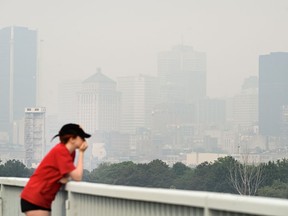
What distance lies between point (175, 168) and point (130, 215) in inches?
6657

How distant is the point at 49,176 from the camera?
6.09 m

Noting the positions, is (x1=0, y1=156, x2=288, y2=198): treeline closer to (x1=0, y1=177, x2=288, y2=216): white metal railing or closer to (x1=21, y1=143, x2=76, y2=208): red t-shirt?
(x1=0, y1=177, x2=288, y2=216): white metal railing

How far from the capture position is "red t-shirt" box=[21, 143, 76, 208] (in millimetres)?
5977

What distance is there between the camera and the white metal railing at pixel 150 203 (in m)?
4.10

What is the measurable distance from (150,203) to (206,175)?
15380cm

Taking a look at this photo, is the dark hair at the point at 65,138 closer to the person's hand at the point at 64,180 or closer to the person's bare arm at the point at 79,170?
the person's bare arm at the point at 79,170

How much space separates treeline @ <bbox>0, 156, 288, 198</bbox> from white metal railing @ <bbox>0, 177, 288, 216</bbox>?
13543 cm

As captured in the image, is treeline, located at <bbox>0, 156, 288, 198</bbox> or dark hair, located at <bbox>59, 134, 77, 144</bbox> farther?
treeline, located at <bbox>0, 156, 288, 198</bbox>

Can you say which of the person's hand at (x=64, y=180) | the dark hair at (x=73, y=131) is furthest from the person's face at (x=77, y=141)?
the person's hand at (x=64, y=180)

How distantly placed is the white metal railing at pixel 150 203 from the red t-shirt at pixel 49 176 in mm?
230

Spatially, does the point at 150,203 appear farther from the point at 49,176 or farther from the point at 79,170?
the point at 49,176

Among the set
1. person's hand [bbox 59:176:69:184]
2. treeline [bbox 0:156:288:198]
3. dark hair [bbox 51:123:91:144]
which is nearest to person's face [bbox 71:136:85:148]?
dark hair [bbox 51:123:91:144]

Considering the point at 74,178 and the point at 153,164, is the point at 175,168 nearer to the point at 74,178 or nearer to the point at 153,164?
the point at 153,164

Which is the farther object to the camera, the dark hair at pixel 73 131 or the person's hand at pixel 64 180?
the person's hand at pixel 64 180
